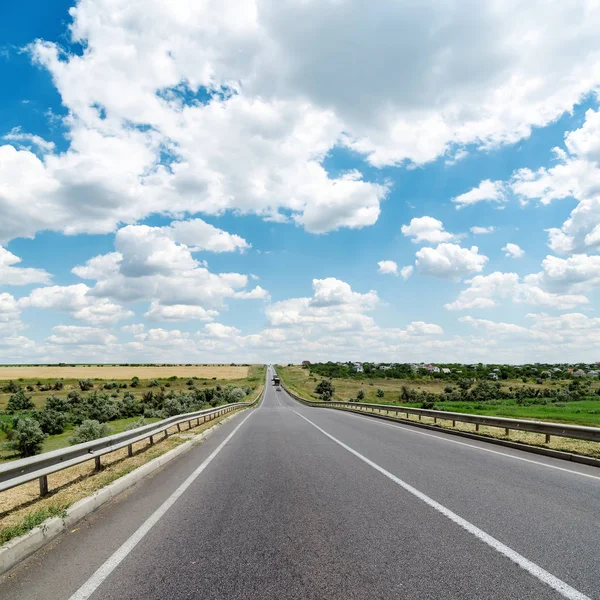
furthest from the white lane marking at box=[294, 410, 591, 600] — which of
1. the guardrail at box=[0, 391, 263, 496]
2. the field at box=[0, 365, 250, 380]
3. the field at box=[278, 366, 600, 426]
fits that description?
the field at box=[0, 365, 250, 380]

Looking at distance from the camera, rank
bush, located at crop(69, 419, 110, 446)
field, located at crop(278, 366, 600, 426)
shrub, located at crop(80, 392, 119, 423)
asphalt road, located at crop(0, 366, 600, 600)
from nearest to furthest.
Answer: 1. asphalt road, located at crop(0, 366, 600, 600)
2. bush, located at crop(69, 419, 110, 446)
3. field, located at crop(278, 366, 600, 426)
4. shrub, located at crop(80, 392, 119, 423)

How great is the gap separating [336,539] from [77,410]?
55166 mm

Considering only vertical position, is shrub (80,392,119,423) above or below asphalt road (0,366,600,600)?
below

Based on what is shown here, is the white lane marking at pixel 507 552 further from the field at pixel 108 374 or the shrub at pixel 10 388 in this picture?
the field at pixel 108 374

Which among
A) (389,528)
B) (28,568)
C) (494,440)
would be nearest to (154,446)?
(28,568)

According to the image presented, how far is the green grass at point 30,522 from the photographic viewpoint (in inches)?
190

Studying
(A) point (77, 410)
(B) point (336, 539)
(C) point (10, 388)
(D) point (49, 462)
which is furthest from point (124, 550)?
(C) point (10, 388)

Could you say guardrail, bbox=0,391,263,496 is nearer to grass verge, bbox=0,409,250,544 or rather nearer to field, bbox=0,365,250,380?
grass verge, bbox=0,409,250,544

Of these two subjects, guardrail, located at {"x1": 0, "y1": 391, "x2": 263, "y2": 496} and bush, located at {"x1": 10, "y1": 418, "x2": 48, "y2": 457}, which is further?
bush, located at {"x1": 10, "y1": 418, "x2": 48, "y2": 457}

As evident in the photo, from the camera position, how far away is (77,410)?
51719mm

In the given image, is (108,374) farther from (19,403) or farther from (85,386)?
(19,403)

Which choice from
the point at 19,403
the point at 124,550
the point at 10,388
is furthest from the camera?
the point at 10,388

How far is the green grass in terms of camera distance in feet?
15.8

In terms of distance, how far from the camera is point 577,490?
23.9 feet
